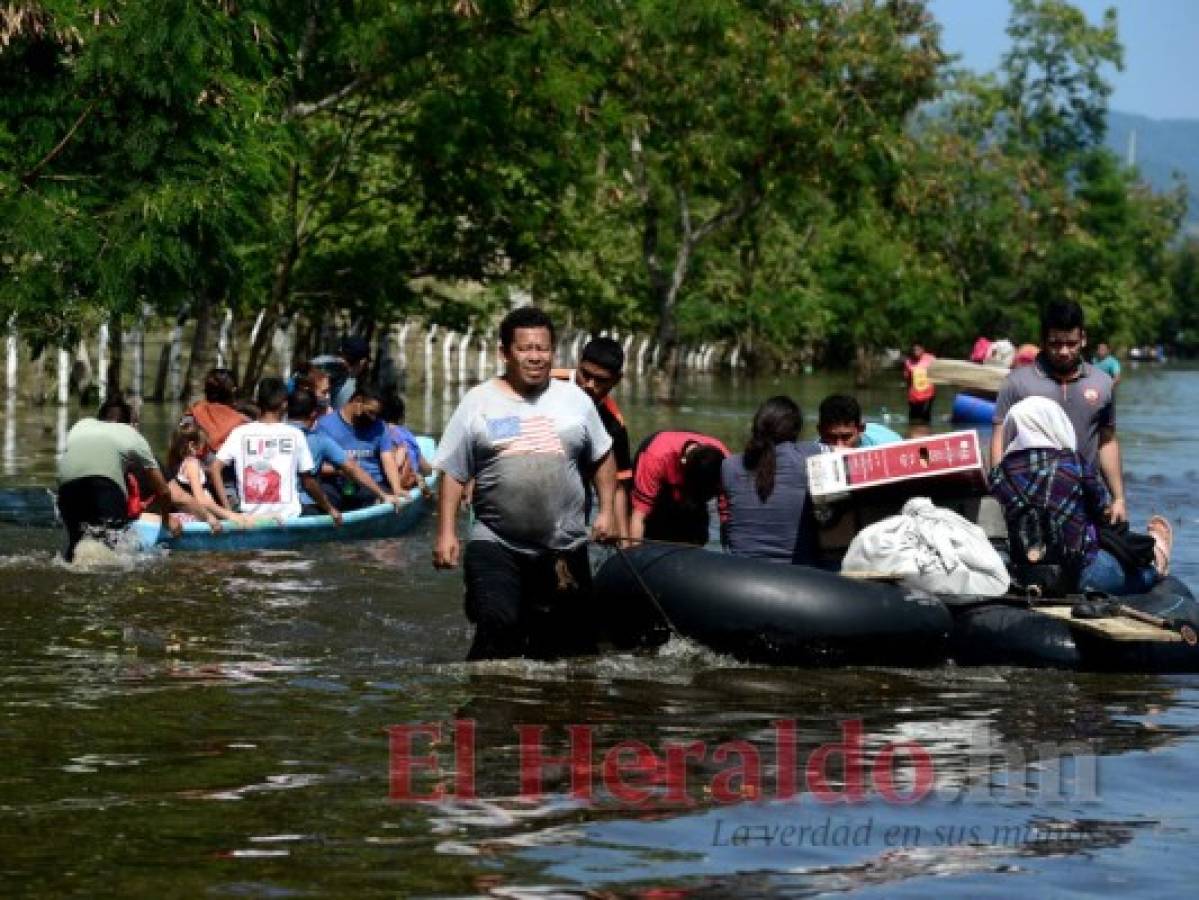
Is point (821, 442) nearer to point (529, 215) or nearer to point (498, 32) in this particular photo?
point (498, 32)

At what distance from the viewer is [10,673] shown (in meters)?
11.3

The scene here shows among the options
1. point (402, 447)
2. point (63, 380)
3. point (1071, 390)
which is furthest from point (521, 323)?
point (63, 380)

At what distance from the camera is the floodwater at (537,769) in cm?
738

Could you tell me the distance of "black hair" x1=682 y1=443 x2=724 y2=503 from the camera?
1199 cm

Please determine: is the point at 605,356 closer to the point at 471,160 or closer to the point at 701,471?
the point at 701,471

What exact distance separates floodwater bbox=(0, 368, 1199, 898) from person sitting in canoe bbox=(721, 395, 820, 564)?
28.2 inches

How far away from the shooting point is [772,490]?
39.5 ft

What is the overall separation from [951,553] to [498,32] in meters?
18.1

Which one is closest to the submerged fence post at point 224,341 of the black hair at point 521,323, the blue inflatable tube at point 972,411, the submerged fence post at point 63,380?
the submerged fence post at point 63,380

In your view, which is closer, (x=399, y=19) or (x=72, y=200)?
(x=72, y=200)

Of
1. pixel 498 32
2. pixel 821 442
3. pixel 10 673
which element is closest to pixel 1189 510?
pixel 498 32

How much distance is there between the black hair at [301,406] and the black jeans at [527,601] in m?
7.77

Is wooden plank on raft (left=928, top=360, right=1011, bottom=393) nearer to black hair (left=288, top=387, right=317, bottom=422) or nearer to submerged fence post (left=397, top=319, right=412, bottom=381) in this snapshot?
submerged fence post (left=397, top=319, right=412, bottom=381)

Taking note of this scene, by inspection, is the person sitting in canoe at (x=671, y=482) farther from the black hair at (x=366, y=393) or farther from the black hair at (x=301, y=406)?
the black hair at (x=366, y=393)
